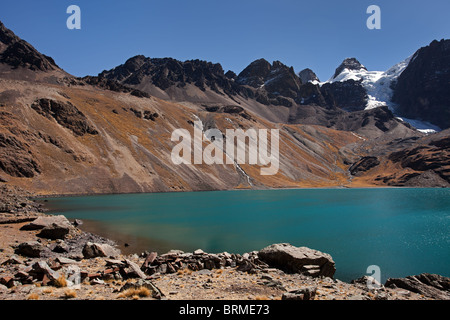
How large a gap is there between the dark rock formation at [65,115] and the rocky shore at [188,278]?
96.0m

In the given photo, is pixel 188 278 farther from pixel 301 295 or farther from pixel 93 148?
pixel 93 148

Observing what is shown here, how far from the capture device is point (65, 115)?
11100cm

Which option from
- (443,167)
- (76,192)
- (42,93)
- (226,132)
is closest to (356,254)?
(76,192)

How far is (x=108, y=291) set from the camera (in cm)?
1256

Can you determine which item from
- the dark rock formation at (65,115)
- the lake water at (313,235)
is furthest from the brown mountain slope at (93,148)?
the lake water at (313,235)

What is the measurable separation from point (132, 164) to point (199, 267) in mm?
95765

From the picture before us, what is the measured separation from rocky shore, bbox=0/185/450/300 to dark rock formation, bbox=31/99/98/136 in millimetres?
96014

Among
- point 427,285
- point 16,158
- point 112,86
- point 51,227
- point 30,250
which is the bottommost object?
point 427,285

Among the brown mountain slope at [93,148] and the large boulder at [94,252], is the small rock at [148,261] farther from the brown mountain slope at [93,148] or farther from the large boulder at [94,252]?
the brown mountain slope at [93,148]

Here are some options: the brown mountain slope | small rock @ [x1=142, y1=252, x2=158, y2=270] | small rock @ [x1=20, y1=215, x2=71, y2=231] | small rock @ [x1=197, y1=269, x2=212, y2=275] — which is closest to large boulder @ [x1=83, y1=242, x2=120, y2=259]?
small rock @ [x1=142, y1=252, x2=158, y2=270]

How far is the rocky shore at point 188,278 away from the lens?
12.2 meters

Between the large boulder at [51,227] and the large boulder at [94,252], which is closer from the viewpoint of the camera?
the large boulder at [94,252]

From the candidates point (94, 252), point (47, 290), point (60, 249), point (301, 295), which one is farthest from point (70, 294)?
point (60, 249)

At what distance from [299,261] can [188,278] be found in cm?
769
